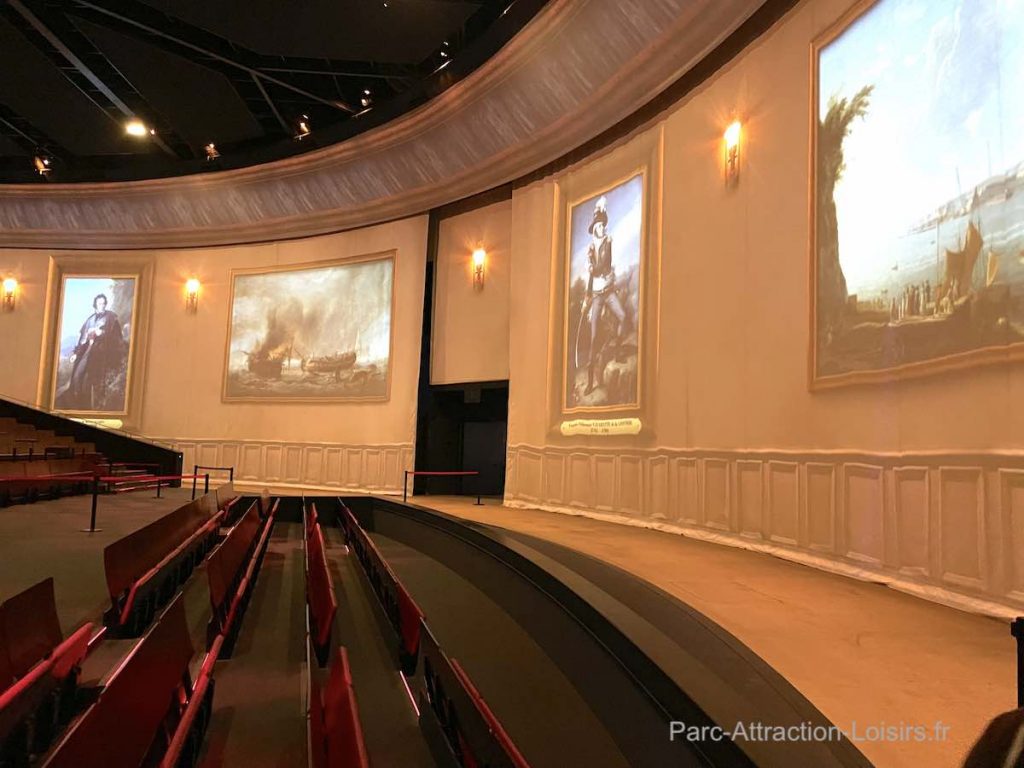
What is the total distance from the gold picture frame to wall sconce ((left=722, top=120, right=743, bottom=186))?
489 inches

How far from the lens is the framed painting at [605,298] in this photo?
759cm

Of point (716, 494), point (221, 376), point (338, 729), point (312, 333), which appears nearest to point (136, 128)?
point (312, 333)

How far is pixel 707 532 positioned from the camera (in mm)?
6152

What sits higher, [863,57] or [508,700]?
[863,57]

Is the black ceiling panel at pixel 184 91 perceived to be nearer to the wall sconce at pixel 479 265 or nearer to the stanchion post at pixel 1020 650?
the wall sconce at pixel 479 265

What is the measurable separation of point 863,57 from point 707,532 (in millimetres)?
4007

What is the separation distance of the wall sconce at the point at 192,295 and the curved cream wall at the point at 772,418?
839 cm

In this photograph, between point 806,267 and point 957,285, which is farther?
point 806,267

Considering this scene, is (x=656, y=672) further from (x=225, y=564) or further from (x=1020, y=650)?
(x=225, y=564)

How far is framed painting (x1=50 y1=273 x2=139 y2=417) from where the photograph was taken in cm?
1386

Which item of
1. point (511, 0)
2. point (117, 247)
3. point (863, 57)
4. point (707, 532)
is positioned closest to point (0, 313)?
point (117, 247)

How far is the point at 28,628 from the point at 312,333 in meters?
10.7

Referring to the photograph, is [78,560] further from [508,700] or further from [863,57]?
[863,57]

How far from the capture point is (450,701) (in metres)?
2.20
